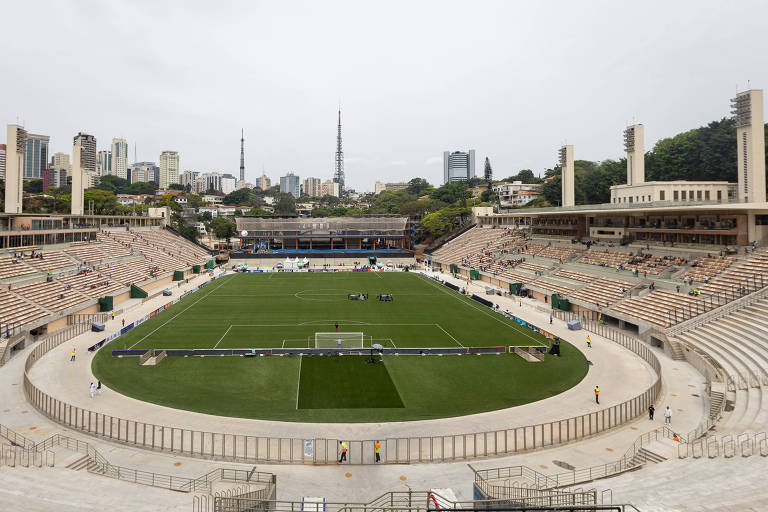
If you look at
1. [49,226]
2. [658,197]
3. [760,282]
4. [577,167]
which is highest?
[577,167]

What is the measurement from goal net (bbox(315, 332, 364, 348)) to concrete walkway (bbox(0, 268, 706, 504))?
12.4 m

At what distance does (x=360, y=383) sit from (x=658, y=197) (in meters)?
47.9

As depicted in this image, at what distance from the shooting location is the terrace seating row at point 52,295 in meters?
38.7

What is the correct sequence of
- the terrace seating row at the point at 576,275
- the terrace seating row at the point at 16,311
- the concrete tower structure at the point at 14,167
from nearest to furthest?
the terrace seating row at the point at 16,311, the concrete tower structure at the point at 14,167, the terrace seating row at the point at 576,275

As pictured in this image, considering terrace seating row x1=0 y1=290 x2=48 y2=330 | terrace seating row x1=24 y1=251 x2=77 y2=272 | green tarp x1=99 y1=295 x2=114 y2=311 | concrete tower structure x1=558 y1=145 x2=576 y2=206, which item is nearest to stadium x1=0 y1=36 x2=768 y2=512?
green tarp x1=99 y1=295 x2=114 y2=311

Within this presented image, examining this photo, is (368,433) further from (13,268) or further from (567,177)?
(567,177)

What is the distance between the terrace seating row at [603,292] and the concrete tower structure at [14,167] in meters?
61.6

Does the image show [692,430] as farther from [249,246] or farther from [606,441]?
[249,246]

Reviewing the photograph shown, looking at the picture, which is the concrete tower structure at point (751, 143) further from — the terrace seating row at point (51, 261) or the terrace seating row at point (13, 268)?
the terrace seating row at point (51, 261)

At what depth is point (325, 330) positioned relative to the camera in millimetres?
38719

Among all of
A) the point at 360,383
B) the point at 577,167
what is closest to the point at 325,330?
the point at 360,383

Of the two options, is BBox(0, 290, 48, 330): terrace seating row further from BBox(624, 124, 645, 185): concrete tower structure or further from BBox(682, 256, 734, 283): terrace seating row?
BBox(624, 124, 645, 185): concrete tower structure

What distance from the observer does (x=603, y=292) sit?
45.0m

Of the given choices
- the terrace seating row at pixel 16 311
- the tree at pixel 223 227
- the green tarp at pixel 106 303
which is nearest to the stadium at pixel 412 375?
the green tarp at pixel 106 303
